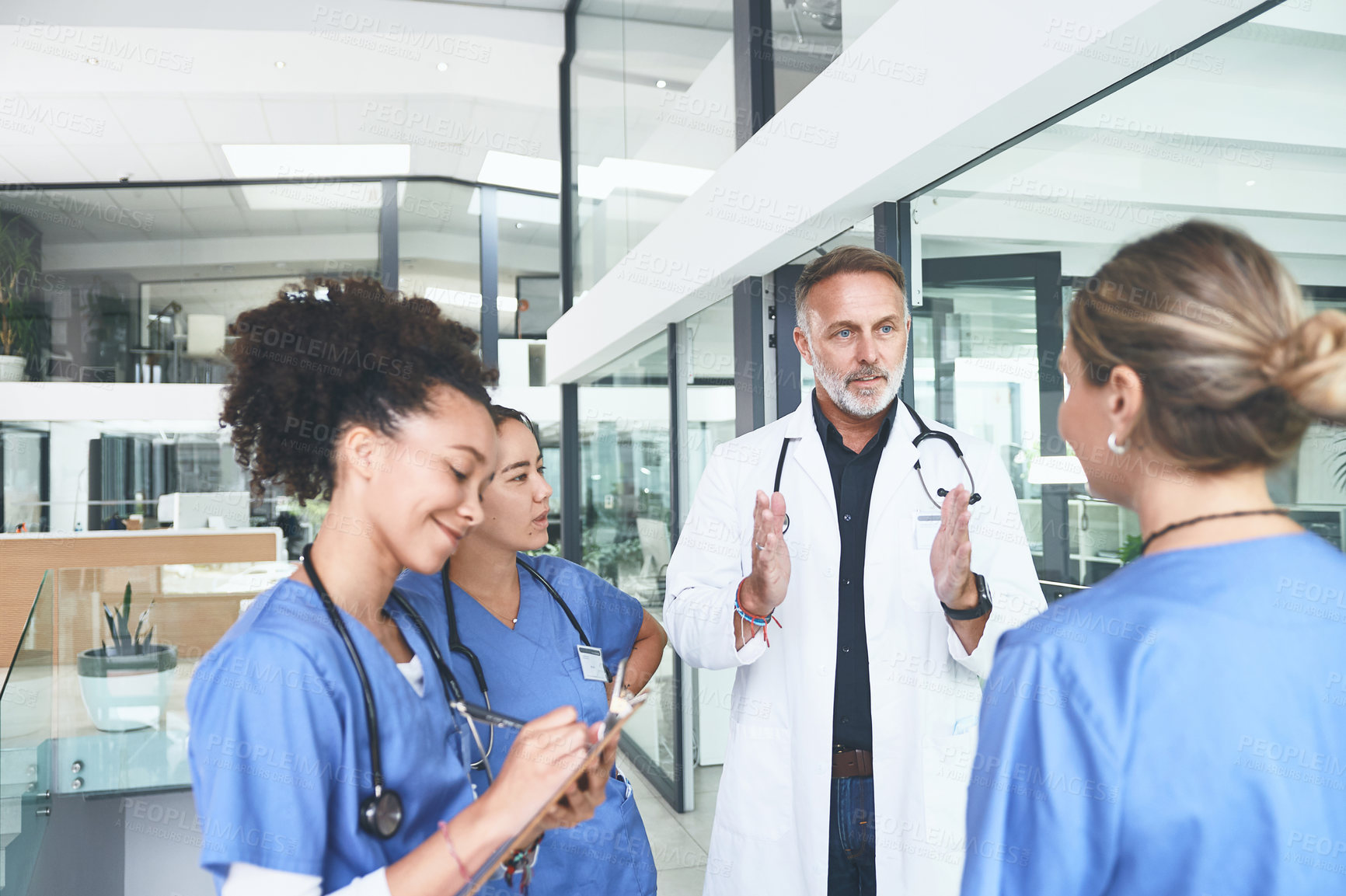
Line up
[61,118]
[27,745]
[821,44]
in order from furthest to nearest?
[61,118] < [821,44] < [27,745]

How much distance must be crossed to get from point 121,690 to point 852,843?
1950 mm

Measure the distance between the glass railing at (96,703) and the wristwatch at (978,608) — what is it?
6.51ft

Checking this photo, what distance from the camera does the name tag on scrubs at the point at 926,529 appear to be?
1.79m

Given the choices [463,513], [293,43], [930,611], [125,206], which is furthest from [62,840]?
[125,206]

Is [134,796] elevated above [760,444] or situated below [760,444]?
below

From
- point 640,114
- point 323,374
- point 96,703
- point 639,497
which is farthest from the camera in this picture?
point 639,497

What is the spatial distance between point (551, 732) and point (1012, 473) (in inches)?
55.6

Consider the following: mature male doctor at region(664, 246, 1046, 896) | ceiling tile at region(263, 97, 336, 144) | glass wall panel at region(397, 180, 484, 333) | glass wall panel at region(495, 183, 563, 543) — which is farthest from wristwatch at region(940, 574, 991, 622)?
glass wall panel at region(397, 180, 484, 333)

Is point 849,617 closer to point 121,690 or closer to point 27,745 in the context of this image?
point 121,690

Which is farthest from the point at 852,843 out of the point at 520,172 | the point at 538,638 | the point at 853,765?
the point at 520,172

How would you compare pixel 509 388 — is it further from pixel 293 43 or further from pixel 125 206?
pixel 125 206

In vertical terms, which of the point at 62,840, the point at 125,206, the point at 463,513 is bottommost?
the point at 62,840

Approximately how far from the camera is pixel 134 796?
2393 millimetres

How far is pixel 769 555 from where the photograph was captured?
1538mm
